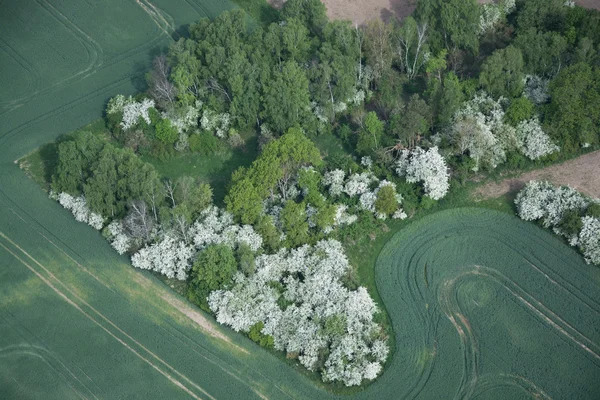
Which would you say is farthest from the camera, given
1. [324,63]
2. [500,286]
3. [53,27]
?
[53,27]

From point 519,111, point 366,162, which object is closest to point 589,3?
point 519,111

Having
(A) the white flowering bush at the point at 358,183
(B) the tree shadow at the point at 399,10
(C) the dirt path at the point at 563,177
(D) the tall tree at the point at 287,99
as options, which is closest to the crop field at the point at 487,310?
(C) the dirt path at the point at 563,177

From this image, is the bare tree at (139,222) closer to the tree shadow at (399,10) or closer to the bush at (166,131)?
the bush at (166,131)

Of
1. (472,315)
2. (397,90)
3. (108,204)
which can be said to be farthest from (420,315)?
(108,204)

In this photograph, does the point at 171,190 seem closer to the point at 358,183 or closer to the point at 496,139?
the point at 358,183

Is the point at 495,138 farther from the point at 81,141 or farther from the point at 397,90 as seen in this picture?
the point at 81,141
